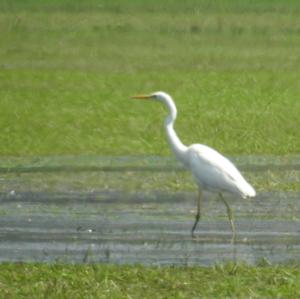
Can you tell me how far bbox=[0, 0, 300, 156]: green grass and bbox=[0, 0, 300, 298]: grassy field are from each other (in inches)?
1.1

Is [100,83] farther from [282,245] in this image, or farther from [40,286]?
[40,286]

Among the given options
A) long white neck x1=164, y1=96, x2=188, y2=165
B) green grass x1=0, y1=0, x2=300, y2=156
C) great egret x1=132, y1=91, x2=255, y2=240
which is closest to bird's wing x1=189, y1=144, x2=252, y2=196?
great egret x1=132, y1=91, x2=255, y2=240

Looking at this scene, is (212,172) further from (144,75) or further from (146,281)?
(144,75)

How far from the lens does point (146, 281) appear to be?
10070mm

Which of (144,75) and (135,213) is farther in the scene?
(144,75)

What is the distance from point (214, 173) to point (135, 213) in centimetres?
83

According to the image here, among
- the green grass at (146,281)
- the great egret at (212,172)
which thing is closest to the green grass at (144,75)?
the great egret at (212,172)

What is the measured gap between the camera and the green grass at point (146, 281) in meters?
9.70

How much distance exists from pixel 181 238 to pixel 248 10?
27272 millimetres

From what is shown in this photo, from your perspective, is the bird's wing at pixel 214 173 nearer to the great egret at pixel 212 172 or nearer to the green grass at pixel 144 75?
the great egret at pixel 212 172

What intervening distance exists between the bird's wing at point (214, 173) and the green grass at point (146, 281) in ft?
9.61

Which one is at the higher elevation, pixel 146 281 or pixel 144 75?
pixel 146 281

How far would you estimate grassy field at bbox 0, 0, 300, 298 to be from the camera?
10.1m

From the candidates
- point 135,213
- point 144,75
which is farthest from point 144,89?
point 135,213
